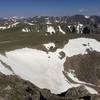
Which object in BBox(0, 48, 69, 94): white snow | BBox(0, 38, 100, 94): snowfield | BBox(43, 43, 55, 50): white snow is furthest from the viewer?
BBox(43, 43, 55, 50): white snow

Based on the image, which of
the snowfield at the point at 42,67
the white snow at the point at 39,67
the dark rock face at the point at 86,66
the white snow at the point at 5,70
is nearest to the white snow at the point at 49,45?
the snowfield at the point at 42,67

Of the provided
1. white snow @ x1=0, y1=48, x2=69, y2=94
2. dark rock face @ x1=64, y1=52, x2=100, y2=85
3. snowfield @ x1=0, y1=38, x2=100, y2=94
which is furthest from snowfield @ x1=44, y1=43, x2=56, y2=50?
dark rock face @ x1=64, y1=52, x2=100, y2=85

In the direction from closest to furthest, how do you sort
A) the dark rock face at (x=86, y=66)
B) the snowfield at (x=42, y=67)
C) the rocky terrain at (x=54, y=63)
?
1. the rocky terrain at (x=54, y=63)
2. the snowfield at (x=42, y=67)
3. the dark rock face at (x=86, y=66)

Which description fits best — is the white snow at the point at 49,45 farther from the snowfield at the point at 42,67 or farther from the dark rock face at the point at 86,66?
the dark rock face at the point at 86,66

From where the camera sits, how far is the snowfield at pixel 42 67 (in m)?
55.1

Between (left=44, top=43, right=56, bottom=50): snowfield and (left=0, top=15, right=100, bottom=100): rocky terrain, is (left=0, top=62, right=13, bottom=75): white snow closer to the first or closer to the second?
(left=0, top=15, right=100, bottom=100): rocky terrain

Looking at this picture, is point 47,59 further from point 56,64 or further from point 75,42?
point 75,42

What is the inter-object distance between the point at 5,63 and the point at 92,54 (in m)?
34.3

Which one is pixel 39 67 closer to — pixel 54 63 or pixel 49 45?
pixel 54 63

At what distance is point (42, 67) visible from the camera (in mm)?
64562

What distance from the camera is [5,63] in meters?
54.8

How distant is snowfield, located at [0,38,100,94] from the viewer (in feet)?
181

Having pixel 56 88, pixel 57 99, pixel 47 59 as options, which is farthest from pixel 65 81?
pixel 57 99

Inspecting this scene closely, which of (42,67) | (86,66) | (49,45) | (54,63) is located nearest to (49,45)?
(49,45)
